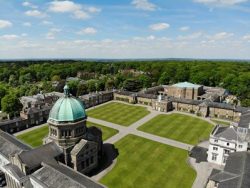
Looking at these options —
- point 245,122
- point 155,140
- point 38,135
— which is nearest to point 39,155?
Answer: point 38,135

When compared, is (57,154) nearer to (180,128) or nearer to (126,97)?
(180,128)

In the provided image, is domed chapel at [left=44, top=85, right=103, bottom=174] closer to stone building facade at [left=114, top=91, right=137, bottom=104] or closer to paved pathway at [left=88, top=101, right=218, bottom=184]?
paved pathway at [left=88, top=101, right=218, bottom=184]

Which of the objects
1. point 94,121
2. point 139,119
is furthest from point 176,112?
point 94,121

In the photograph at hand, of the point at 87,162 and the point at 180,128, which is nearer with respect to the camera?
the point at 87,162

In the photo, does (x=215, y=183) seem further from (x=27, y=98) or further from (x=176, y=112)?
(x=27, y=98)

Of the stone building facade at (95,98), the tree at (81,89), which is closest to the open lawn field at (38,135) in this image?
the stone building facade at (95,98)

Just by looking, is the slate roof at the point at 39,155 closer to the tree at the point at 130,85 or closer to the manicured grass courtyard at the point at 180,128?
the manicured grass courtyard at the point at 180,128

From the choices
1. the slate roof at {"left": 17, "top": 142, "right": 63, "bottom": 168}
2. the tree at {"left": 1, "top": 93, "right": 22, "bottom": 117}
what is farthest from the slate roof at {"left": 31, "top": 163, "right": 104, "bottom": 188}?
the tree at {"left": 1, "top": 93, "right": 22, "bottom": 117}
